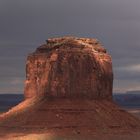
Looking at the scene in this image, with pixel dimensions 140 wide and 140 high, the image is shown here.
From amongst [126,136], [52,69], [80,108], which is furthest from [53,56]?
[126,136]

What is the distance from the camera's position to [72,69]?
84750mm

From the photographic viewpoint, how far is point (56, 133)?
77.2 m

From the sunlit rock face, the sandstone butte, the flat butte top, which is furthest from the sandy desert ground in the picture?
the flat butte top

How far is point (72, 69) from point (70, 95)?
302 cm

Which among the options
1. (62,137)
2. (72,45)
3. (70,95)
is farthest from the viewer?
(70,95)

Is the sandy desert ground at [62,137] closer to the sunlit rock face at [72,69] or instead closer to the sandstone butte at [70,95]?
the sandstone butte at [70,95]

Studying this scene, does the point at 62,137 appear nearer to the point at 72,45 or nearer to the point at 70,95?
the point at 70,95

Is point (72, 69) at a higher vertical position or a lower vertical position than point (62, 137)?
higher

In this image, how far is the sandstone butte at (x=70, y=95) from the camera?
80.6 m

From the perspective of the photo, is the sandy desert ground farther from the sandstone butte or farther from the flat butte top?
the flat butte top

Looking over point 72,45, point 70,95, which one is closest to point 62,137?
point 70,95

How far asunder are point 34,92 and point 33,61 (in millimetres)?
3888

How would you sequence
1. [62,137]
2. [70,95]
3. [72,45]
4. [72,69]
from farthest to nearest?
[70,95] → [72,69] → [72,45] → [62,137]

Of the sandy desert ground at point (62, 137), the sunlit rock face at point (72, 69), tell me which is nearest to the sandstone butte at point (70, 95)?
the sunlit rock face at point (72, 69)
